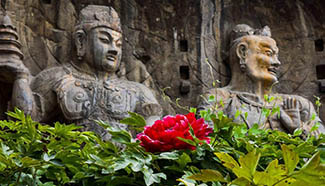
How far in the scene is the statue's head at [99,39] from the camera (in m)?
5.71

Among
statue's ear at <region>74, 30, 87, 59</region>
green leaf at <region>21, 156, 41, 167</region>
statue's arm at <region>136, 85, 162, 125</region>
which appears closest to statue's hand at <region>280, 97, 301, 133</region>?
statue's arm at <region>136, 85, 162, 125</region>

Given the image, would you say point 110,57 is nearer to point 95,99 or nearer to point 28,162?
point 95,99

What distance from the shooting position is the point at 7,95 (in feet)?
18.1

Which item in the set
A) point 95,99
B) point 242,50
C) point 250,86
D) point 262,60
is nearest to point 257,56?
point 262,60

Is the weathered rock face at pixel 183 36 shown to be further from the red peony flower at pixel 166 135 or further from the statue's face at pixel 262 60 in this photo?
the red peony flower at pixel 166 135

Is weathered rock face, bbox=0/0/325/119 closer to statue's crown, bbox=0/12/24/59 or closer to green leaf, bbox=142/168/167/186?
statue's crown, bbox=0/12/24/59

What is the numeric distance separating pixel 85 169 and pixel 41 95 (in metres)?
3.17

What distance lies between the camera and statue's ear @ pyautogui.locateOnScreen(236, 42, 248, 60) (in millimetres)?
6018

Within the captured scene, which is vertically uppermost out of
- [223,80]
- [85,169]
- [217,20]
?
[217,20]

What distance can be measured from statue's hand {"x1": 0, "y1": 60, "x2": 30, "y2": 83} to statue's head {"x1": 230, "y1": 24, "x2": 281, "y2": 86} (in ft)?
6.51

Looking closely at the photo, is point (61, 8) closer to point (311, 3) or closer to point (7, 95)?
point (7, 95)

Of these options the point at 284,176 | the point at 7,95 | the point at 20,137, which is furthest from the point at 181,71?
the point at 284,176

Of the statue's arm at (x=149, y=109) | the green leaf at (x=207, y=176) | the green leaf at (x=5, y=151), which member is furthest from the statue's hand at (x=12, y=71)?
the green leaf at (x=207, y=176)

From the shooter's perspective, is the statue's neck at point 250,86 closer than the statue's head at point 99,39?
No
